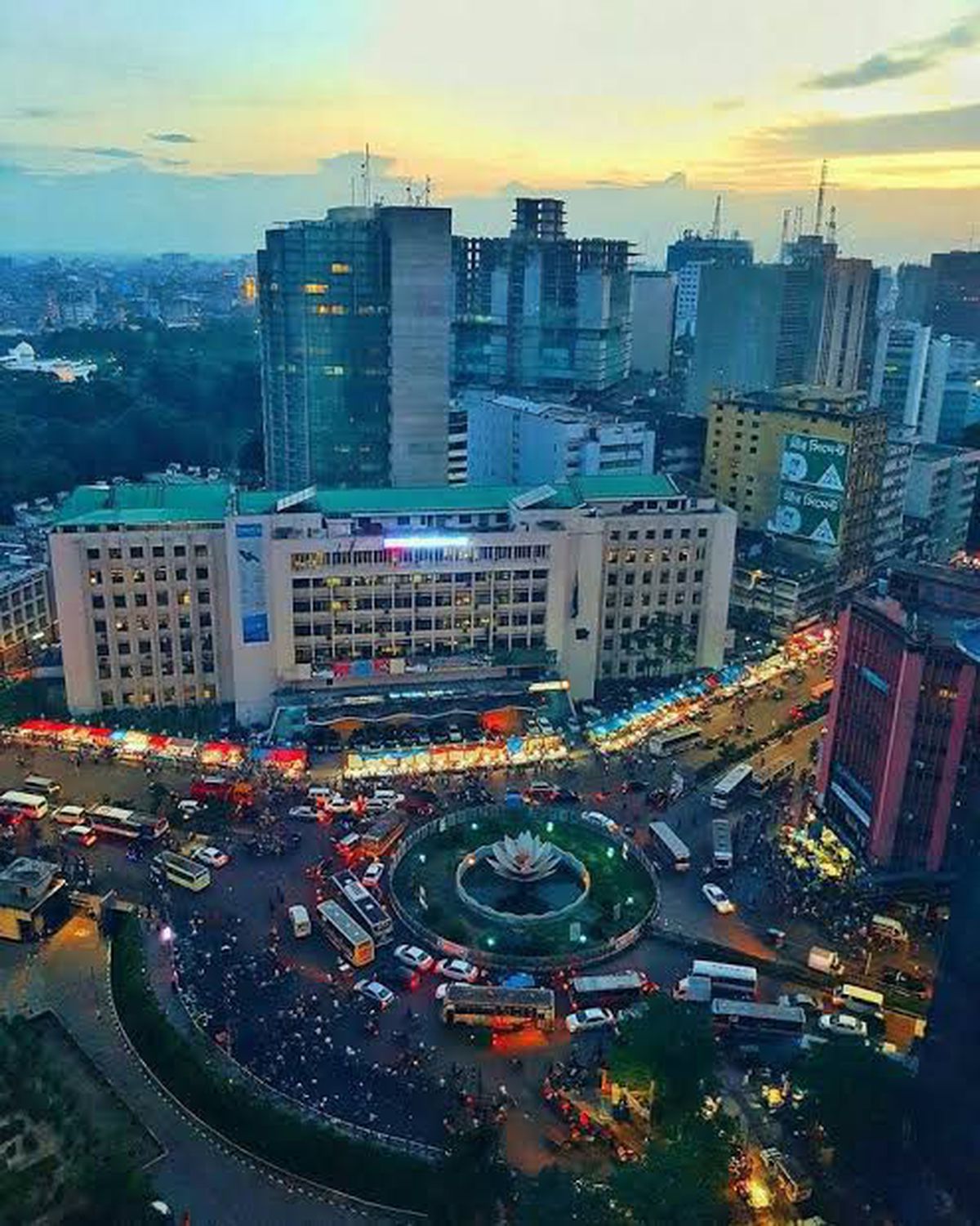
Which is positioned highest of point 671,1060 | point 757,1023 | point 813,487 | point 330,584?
point 813,487

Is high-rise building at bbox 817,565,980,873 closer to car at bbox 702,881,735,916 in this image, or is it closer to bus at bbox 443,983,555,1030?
car at bbox 702,881,735,916

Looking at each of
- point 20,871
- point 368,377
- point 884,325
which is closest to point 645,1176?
point 20,871

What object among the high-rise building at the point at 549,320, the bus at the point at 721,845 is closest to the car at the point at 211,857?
the bus at the point at 721,845

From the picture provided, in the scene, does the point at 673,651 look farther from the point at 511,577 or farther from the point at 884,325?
the point at 884,325

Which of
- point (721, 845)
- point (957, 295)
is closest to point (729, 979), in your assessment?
point (721, 845)

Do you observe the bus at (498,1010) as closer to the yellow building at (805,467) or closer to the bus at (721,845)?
the bus at (721,845)

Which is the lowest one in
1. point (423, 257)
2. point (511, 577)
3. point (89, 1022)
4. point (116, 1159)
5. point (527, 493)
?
point (89, 1022)

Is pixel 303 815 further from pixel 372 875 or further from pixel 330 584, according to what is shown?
pixel 330 584
